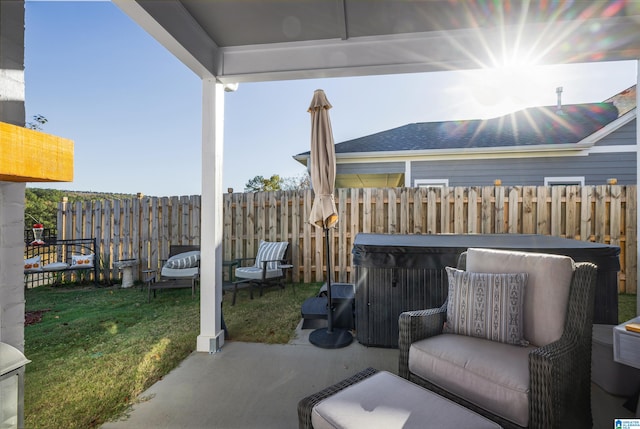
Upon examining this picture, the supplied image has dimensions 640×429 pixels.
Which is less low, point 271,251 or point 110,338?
point 271,251

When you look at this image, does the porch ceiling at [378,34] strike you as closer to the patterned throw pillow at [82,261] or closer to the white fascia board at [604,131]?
the patterned throw pillow at [82,261]

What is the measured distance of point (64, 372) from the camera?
248 cm

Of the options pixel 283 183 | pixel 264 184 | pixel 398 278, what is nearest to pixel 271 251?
pixel 398 278

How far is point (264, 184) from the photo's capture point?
53.0ft

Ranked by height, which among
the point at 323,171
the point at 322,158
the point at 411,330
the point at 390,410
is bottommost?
the point at 390,410

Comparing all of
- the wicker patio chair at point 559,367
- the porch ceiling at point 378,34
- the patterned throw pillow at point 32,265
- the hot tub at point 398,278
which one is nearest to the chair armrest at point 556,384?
the wicker patio chair at point 559,367

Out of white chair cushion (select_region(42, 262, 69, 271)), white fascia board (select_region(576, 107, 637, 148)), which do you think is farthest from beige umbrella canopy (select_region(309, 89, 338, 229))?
white fascia board (select_region(576, 107, 637, 148))

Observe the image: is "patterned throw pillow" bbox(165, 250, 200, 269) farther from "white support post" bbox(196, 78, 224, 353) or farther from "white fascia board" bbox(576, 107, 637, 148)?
"white fascia board" bbox(576, 107, 637, 148)

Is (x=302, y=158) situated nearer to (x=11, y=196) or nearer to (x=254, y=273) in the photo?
(x=254, y=273)

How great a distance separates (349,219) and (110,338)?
13.4 feet

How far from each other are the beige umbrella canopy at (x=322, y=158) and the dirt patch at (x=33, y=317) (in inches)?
162

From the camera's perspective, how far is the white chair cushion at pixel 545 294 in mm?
1749

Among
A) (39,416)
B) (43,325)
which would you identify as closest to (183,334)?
(39,416)

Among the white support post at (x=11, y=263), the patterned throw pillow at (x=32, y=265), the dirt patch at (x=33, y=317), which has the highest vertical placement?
the white support post at (x=11, y=263)
